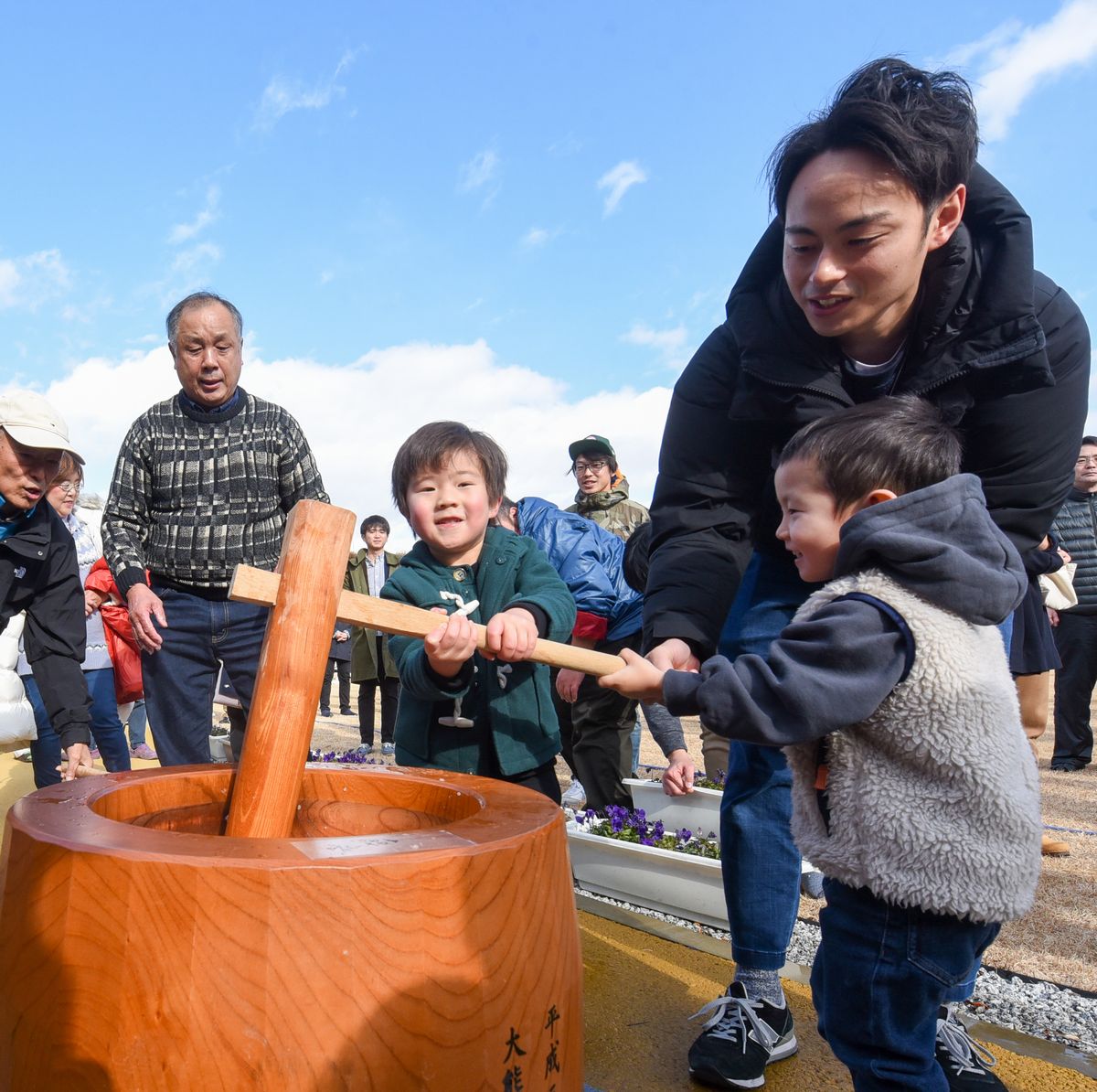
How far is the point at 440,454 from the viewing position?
2.75m

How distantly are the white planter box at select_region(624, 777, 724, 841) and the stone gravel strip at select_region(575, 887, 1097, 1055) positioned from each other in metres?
1.14

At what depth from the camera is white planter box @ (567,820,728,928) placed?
336cm

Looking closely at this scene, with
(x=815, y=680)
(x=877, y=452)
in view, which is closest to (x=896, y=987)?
(x=815, y=680)

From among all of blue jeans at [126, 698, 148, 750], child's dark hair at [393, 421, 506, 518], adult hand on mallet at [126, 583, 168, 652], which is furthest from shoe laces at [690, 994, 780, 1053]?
blue jeans at [126, 698, 148, 750]

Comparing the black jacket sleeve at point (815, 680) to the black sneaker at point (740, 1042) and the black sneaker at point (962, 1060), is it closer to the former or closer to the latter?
the black sneaker at point (740, 1042)

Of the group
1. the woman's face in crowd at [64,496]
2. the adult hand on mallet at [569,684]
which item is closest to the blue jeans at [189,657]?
the adult hand on mallet at [569,684]

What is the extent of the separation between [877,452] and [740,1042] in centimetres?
138

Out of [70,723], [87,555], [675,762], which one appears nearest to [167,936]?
[70,723]

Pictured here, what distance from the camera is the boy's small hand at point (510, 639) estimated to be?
6.39ft

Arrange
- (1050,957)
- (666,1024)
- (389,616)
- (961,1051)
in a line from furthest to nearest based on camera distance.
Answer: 1. (1050,957)
2. (666,1024)
3. (961,1051)
4. (389,616)

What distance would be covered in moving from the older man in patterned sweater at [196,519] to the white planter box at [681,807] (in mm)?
1929

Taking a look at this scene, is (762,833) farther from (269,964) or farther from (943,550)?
(269,964)

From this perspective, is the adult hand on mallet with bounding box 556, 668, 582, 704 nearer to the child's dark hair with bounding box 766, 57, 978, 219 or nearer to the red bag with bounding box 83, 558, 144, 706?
the child's dark hair with bounding box 766, 57, 978, 219

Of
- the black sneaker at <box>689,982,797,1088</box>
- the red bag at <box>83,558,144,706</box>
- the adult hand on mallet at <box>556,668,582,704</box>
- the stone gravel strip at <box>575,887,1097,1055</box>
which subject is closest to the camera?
the black sneaker at <box>689,982,797,1088</box>
